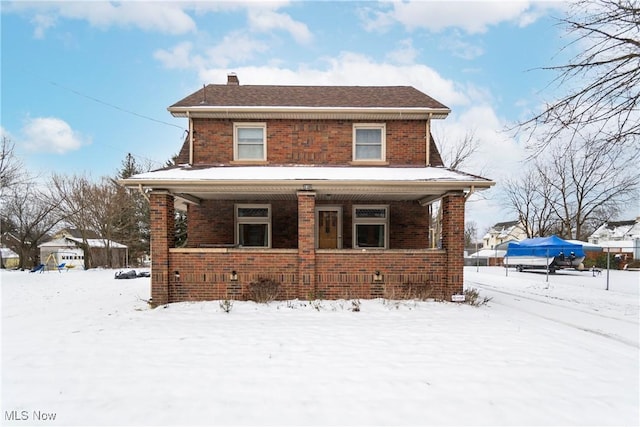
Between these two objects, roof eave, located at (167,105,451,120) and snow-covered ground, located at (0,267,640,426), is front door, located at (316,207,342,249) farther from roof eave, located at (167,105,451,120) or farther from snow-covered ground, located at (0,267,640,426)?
snow-covered ground, located at (0,267,640,426)

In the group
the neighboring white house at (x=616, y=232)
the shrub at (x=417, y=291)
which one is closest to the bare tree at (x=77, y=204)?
the shrub at (x=417, y=291)

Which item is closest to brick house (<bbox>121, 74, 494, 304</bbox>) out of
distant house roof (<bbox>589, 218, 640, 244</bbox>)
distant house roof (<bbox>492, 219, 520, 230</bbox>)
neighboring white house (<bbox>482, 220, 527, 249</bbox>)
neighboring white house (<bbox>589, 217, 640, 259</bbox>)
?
neighboring white house (<bbox>589, 217, 640, 259</bbox>)

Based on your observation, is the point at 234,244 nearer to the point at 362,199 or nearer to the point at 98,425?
the point at 362,199

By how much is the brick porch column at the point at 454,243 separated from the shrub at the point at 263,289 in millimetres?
4514

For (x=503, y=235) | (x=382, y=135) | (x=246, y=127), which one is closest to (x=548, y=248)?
(x=382, y=135)

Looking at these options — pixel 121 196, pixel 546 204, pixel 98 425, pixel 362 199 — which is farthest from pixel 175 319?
pixel 546 204

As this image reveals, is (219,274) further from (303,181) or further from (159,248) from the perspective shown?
(303,181)

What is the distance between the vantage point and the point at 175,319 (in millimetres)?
7105

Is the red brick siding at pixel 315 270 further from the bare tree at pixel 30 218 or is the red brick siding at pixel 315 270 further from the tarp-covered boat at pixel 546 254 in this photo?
the bare tree at pixel 30 218

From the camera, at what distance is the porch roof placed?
26.9 feet

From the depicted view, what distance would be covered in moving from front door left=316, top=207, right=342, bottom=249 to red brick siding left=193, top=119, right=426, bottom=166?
1.77m

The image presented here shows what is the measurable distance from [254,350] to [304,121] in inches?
286

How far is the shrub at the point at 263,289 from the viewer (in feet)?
27.7

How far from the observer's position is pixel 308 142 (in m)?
10.4
